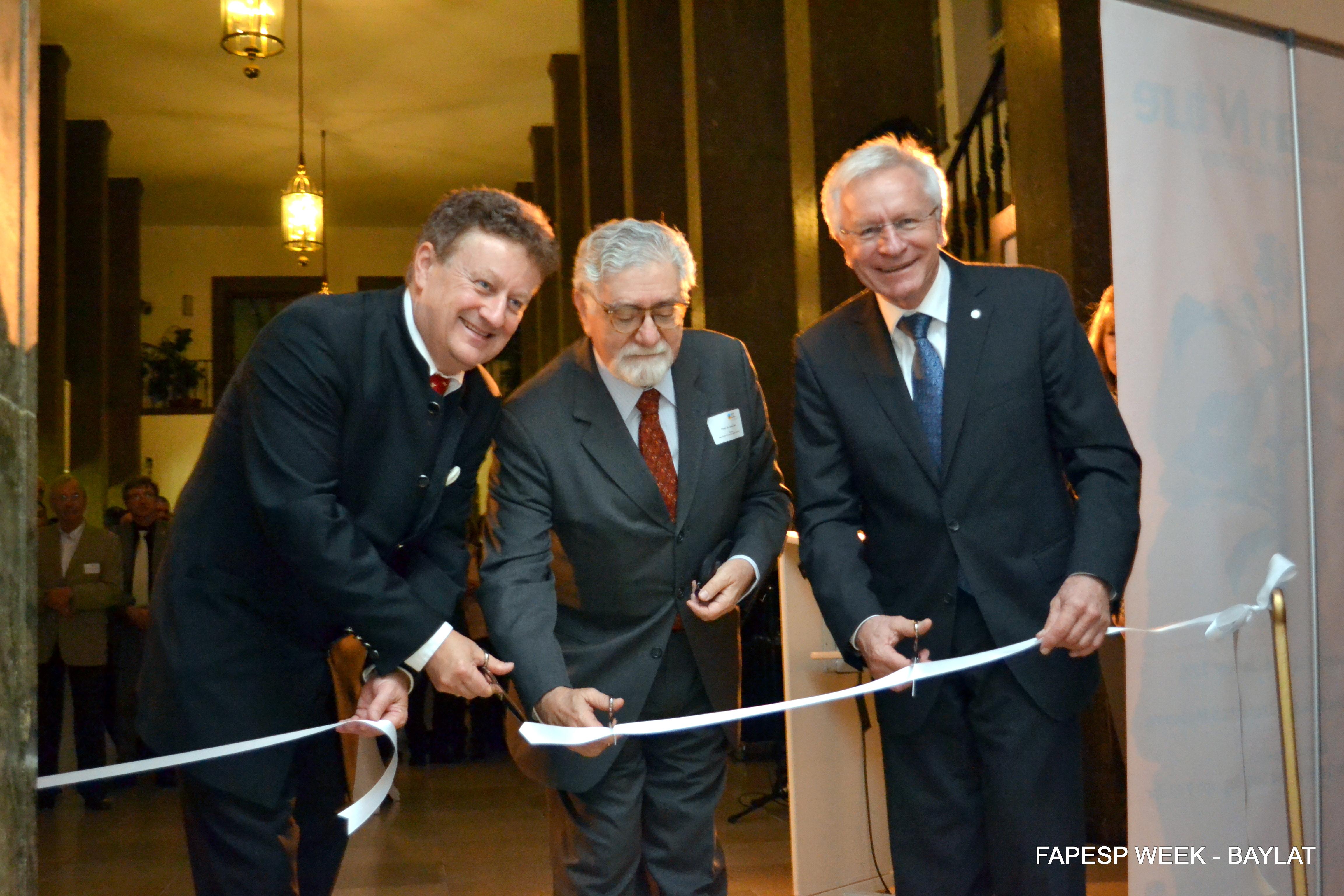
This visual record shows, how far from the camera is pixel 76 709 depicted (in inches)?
267

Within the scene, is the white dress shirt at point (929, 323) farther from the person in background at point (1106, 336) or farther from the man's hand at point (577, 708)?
the person in background at point (1106, 336)

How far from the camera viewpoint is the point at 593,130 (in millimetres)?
9852

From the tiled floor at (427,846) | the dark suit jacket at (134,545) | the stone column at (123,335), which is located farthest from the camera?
the stone column at (123,335)

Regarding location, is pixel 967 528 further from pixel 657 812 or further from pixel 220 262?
pixel 220 262

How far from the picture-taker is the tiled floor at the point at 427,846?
15.2 feet

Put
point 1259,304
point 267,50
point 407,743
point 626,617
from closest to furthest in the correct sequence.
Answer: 1. point 626,617
2. point 1259,304
3. point 267,50
4. point 407,743

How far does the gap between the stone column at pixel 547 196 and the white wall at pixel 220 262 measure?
12.8ft

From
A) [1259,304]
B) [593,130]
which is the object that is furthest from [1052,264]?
[593,130]

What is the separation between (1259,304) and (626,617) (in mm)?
1504

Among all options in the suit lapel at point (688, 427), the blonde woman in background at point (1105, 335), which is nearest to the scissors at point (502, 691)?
the suit lapel at point (688, 427)

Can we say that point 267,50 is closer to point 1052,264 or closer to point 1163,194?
point 1052,264

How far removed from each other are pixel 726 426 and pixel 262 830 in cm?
117

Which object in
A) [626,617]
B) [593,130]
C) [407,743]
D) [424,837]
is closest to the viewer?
[626,617]

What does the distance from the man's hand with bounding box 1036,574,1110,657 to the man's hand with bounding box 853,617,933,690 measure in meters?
0.22
